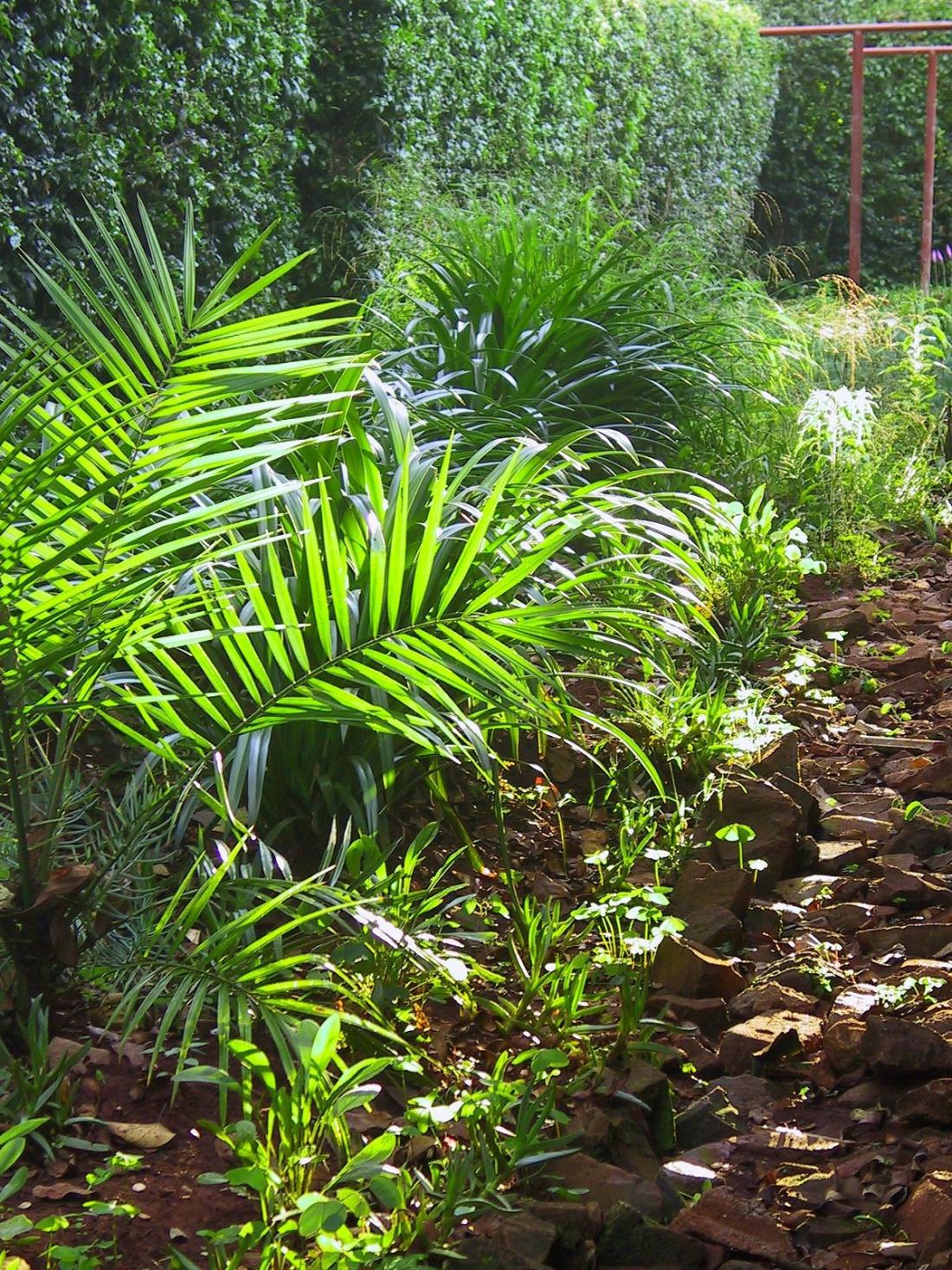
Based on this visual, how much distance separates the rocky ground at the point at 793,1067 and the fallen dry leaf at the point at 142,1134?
0.40m

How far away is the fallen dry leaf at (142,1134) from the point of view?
1520 mm

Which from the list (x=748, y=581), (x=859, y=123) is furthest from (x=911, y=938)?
(x=859, y=123)

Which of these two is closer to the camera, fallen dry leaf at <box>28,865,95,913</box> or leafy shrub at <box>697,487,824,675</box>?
fallen dry leaf at <box>28,865,95,913</box>

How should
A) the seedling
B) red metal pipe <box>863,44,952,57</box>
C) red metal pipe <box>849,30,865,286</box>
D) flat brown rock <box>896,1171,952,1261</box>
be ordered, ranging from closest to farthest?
flat brown rock <box>896,1171,952,1261</box>
the seedling
red metal pipe <box>849,30,865,286</box>
red metal pipe <box>863,44,952,57</box>

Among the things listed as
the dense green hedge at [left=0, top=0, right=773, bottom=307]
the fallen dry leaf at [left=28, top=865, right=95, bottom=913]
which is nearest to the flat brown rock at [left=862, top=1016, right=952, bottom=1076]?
the fallen dry leaf at [left=28, top=865, right=95, bottom=913]

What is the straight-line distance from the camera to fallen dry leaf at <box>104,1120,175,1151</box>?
59.8 inches

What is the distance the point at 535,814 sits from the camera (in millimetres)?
2486

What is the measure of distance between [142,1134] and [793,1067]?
32.6 inches

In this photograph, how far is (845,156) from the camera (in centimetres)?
1477

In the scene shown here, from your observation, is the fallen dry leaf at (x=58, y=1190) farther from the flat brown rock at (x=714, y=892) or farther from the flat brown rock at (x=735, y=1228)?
the flat brown rock at (x=714, y=892)

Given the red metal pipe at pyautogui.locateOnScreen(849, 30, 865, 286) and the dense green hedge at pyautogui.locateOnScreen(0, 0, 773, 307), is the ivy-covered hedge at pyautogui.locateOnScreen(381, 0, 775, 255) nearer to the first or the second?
the dense green hedge at pyautogui.locateOnScreen(0, 0, 773, 307)

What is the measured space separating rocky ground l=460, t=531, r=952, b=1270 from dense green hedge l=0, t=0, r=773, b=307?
5.68 feet

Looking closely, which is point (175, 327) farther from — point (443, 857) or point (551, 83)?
point (551, 83)

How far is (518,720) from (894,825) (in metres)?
0.75
